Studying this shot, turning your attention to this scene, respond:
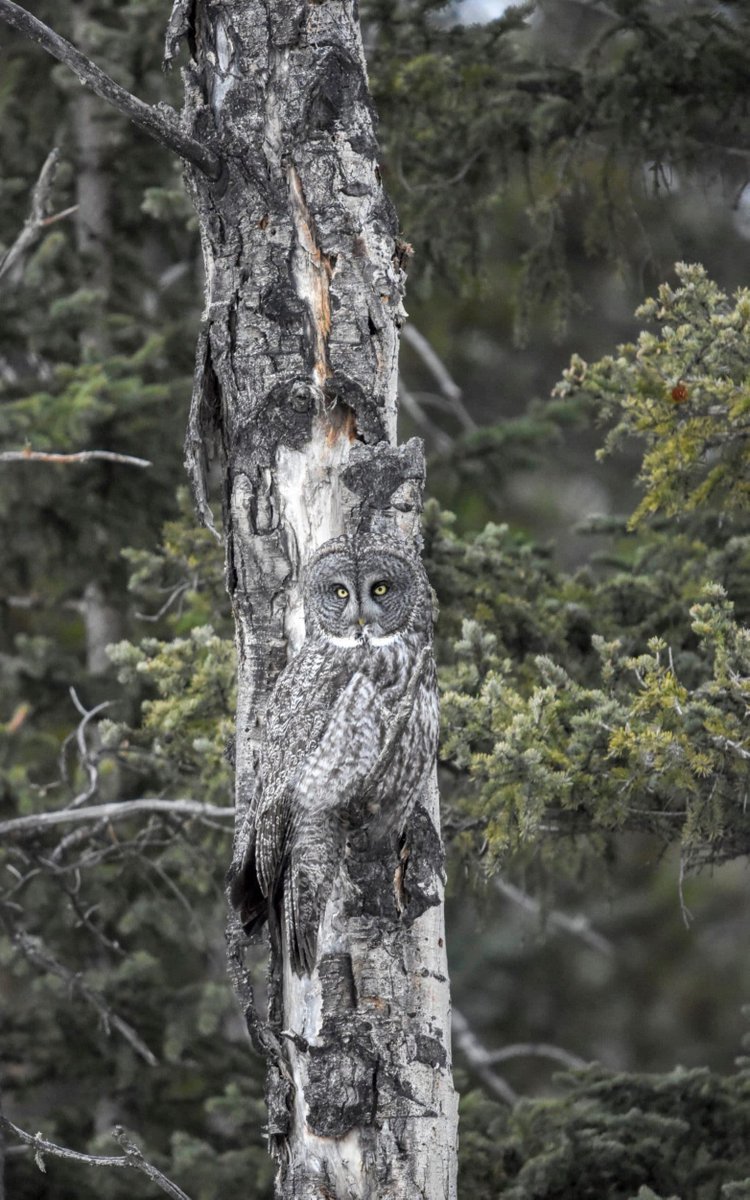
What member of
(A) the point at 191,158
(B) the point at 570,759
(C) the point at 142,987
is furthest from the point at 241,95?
(C) the point at 142,987

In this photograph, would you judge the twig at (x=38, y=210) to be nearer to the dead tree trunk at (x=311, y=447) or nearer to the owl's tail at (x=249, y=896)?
the dead tree trunk at (x=311, y=447)

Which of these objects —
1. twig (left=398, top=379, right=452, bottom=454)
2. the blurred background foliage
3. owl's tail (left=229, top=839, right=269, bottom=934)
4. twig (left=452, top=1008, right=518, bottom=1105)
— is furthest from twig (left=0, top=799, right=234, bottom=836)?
twig (left=398, top=379, right=452, bottom=454)

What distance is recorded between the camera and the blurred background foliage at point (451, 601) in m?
5.10

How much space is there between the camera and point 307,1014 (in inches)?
159

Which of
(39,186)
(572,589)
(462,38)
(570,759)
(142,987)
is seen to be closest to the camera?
(570,759)

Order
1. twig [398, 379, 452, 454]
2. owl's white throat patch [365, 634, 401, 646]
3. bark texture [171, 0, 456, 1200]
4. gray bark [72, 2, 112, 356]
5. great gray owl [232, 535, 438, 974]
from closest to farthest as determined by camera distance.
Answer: bark texture [171, 0, 456, 1200]
great gray owl [232, 535, 438, 974]
owl's white throat patch [365, 634, 401, 646]
gray bark [72, 2, 112, 356]
twig [398, 379, 452, 454]

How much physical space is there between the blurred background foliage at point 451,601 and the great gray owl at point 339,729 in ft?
2.35

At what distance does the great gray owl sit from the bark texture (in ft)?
0.27

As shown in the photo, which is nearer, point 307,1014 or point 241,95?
point 307,1014

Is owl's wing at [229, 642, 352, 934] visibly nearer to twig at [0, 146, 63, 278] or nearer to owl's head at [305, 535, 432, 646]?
owl's head at [305, 535, 432, 646]

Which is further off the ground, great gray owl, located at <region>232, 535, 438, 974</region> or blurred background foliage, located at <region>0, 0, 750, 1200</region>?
blurred background foliage, located at <region>0, 0, 750, 1200</region>

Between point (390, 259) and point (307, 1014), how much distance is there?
2135mm

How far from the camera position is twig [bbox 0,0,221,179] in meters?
4.07

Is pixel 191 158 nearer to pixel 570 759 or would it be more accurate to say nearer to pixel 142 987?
pixel 570 759
